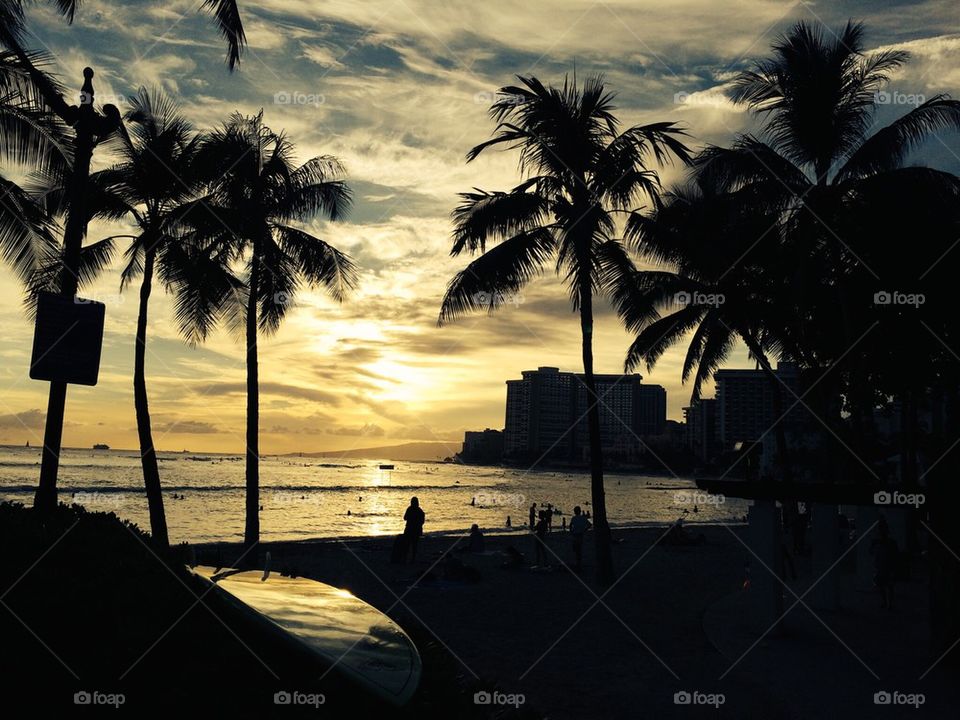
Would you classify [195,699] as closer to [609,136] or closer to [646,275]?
[609,136]

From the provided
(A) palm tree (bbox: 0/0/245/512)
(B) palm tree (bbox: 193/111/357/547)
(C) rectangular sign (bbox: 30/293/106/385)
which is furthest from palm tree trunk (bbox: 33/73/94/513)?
(B) palm tree (bbox: 193/111/357/547)

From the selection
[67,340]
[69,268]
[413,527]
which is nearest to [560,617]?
[413,527]

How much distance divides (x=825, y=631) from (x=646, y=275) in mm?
12220

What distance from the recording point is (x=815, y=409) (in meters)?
23.4

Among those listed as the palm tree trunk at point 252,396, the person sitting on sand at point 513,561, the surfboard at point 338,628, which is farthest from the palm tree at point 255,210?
the surfboard at point 338,628

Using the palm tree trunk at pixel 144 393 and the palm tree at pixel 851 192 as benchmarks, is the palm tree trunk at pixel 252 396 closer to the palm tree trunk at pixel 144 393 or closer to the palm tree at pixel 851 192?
the palm tree trunk at pixel 144 393

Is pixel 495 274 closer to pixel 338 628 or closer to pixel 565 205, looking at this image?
pixel 565 205

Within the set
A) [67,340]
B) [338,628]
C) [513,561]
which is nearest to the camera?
[338,628]

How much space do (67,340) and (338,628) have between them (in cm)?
333

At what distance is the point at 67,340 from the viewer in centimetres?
639

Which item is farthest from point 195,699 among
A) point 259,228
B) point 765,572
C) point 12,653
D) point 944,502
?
point 259,228

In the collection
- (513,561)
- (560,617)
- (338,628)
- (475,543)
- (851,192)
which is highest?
(851,192)

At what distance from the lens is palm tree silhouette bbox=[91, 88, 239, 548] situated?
19922mm

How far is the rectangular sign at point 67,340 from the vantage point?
20.5 ft
